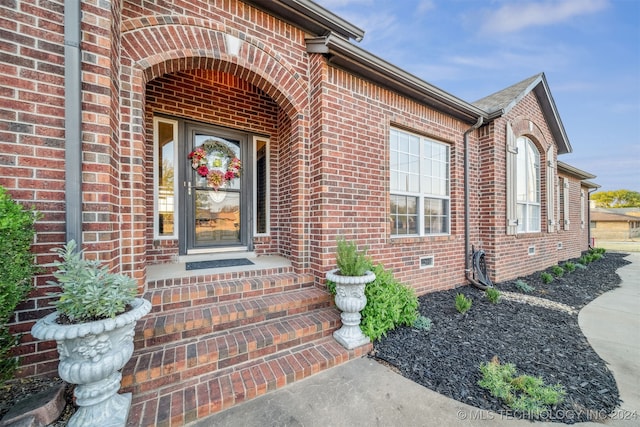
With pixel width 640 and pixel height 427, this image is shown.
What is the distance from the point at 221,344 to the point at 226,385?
13.5 inches

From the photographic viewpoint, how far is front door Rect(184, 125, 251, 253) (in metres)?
3.79

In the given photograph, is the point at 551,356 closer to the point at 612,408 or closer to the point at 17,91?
the point at 612,408

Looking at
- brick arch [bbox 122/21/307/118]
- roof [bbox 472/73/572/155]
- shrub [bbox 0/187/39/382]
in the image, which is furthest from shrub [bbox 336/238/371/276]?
roof [bbox 472/73/572/155]

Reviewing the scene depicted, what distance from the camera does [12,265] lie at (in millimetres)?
1396

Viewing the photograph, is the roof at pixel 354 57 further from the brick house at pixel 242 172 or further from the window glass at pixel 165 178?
the window glass at pixel 165 178

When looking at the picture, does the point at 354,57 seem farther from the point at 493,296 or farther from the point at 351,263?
the point at 493,296

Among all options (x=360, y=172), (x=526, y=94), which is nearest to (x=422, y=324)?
(x=360, y=172)

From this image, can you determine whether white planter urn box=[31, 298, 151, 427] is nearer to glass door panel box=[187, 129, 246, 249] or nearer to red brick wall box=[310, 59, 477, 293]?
red brick wall box=[310, 59, 477, 293]

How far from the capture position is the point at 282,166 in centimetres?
420

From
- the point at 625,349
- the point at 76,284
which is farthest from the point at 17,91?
the point at 625,349

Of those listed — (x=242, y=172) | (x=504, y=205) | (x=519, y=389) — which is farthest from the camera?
(x=504, y=205)

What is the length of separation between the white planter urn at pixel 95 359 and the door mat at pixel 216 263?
167 centimetres

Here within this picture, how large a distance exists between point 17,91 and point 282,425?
2.97 meters

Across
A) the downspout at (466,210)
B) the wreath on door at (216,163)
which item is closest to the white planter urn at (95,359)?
the wreath on door at (216,163)
